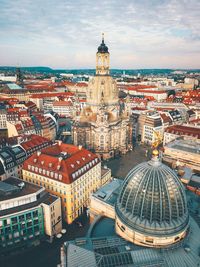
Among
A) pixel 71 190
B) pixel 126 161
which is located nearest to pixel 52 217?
pixel 71 190

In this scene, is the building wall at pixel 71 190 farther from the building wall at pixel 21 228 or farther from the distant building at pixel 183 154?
the distant building at pixel 183 154

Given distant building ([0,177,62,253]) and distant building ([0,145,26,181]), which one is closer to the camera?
distant building ([0,177,62,253])

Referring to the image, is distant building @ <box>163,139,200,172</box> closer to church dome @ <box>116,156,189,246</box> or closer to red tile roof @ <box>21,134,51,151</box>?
red tile roof @ <box>21,134,51,151</box>

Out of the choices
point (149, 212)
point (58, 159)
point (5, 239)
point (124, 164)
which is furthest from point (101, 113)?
point (149, 212)

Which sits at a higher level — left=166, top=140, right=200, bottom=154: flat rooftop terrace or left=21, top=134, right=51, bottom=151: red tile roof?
left=21, top=134, right=51, bottom=151: red tile roof

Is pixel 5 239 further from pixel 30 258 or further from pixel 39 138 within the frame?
pixel 39 138

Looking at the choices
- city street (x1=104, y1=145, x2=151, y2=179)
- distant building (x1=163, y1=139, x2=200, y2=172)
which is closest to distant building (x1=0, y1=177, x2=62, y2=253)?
city street (x1=104, y1=145, x2=151, y2=179)
